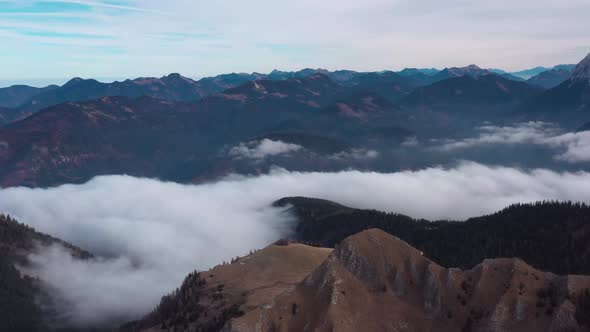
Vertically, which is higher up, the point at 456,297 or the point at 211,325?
the point at 456,297

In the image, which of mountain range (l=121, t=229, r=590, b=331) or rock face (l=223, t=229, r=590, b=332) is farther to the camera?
rock face (l=223, t=229, r=590, b=332)

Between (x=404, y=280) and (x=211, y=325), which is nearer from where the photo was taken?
(x=404, y=280)

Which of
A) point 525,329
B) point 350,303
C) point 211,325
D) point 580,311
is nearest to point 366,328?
point 350,303

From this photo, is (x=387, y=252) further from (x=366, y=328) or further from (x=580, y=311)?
(x=580, y=311)

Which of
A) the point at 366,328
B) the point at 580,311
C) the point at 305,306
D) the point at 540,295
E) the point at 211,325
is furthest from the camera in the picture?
the point at 211,325

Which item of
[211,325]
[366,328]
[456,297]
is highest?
[456,297]

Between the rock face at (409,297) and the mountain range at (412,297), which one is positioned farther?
the rock face at (409,297)

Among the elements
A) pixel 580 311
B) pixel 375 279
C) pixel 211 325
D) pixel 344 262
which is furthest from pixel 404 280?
pixel 211 325

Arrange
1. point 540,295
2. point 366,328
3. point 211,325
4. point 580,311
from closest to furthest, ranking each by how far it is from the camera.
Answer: point 580,311
point 540,295
point 366,328
point 211,325
